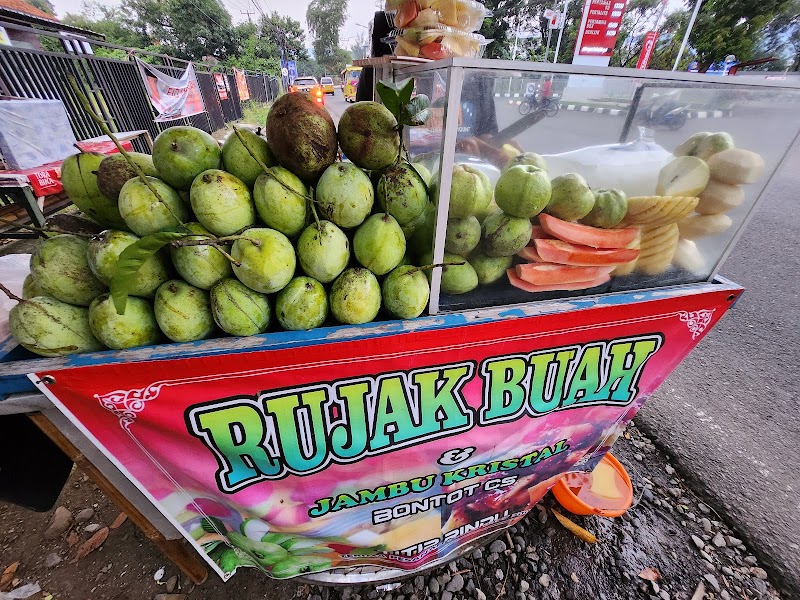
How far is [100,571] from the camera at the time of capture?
1.82 m

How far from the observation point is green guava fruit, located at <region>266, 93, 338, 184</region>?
3.53ft

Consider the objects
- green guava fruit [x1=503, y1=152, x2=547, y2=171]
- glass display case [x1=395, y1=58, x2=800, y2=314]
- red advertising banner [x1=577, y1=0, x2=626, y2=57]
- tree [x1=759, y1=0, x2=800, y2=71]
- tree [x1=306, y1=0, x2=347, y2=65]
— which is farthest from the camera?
tree [x1=306, y1=0, x2=347, y2=65]

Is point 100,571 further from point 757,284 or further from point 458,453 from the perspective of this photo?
point 757,284

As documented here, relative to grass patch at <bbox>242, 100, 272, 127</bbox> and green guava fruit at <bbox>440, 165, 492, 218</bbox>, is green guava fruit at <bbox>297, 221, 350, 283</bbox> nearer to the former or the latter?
green guava fruit at <bbox>440, 165, 492, 218</bbox>

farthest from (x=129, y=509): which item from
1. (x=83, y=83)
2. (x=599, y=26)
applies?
(x=599, y=26)

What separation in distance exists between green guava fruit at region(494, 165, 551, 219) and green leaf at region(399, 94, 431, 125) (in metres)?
0.36

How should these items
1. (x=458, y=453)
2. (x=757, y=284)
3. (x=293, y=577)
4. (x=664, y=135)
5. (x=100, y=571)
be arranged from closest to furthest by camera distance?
1. (x=664, y=135)
2. (x=458, y=453)
3. (x=293, y=577)
4. (x=100, y=571)
5. (x=757, y=284)

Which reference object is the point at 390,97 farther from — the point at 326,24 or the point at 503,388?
the point at 326,24

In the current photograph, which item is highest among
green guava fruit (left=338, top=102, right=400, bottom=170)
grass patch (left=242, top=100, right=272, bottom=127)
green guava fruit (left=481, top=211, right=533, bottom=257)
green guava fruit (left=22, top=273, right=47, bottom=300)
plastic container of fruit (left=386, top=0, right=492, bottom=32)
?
plastic container of fruit (left=386, top=0, right=492, bottom=32)

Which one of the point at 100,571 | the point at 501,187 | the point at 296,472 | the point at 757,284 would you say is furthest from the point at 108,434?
the point at 757,284

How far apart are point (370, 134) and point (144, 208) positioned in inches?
26.1

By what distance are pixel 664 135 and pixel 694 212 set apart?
325 millimetres

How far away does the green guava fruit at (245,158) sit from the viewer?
1119mm

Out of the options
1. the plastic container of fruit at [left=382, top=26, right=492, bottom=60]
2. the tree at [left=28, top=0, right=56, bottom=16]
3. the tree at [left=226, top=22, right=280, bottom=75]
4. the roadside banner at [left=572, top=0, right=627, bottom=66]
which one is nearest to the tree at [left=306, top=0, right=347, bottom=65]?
the tree at [left=226, top=22, right=280, bottom=75]
